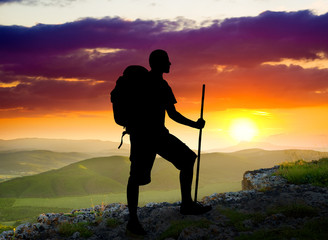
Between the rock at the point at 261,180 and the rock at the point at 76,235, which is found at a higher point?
the rock at the point at 261,180

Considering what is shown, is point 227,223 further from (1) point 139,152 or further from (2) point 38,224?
(2) point 38,224

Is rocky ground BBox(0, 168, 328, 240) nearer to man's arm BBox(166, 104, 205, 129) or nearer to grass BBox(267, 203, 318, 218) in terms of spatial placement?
grass BBox(267, 203, 318, 218)

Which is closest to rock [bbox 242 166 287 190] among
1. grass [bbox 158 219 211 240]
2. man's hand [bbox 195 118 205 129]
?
grass [bbox 158 219 211 240]

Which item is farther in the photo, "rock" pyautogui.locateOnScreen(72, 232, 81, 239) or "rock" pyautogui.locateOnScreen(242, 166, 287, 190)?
"rock" pyautogui.locateOnScreen(242, 166, 287, 190)

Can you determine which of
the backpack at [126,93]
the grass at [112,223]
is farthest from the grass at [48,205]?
the backpack at [126,93]

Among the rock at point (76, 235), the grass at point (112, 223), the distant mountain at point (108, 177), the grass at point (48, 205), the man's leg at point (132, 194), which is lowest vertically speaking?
the distant mountain at point (108, 177)

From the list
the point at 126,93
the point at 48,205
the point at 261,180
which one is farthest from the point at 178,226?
the point at 48,205

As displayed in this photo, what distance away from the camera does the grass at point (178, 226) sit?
20.2 feet

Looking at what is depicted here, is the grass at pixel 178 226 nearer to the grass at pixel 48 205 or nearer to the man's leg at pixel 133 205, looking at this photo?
the man's leg at pixel 133 205

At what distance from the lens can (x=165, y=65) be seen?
248 inches

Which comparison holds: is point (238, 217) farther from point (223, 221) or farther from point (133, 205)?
point (133, 205)

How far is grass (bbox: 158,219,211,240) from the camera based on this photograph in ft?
20.2

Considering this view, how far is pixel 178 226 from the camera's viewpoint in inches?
251

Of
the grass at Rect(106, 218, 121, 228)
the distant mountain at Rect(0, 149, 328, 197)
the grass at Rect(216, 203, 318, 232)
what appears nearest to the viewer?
the grass at Rect(216, 203, 318, 232)
